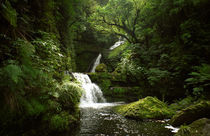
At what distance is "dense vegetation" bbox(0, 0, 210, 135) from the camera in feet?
6.61

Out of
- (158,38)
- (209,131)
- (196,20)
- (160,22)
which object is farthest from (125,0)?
(209,131)

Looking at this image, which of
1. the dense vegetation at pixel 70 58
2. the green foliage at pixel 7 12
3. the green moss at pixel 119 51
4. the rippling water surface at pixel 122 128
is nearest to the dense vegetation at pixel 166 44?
the dense vegetation at pixel 70 58

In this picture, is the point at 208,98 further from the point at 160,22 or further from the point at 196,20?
the point at 160,22

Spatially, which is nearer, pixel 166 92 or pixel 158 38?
pixel 166 92

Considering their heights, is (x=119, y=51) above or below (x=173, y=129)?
above

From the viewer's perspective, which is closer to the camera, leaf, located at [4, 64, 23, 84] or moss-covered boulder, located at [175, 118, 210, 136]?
leaf, located at [4, 64, 23, 84]

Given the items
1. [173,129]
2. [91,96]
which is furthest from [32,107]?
[91,96]

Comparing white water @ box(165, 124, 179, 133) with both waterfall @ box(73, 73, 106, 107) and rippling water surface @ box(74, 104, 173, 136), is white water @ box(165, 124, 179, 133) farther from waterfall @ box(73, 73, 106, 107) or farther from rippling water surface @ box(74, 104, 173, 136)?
waterfall @ box(73, 73, 106, 107)

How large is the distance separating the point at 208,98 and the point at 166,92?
248cm

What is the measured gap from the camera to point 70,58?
8.17 meters

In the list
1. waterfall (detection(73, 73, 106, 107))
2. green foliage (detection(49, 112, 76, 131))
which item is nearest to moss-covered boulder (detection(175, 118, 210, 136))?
green foliage (detection(49, 112, 76, 131))

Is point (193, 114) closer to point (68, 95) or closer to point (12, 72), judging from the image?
point (68, 95)

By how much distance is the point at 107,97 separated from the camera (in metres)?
8.06

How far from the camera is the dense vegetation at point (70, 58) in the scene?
2.02m
